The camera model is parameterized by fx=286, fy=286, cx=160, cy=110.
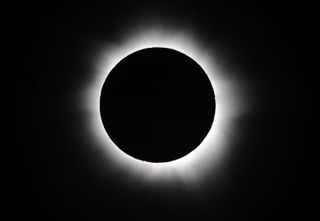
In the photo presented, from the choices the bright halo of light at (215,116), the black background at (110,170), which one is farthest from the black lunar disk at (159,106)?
the black background at (110,170)

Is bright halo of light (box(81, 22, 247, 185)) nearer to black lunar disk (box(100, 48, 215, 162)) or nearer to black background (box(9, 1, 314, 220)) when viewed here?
black background (box(9, 1, 314, 220))

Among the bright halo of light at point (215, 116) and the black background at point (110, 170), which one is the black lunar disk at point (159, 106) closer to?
the bright halo of light at point (215, 116)

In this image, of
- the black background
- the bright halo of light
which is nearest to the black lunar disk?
the bright halo of light

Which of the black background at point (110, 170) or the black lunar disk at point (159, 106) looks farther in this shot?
the black background at point (110, 170)

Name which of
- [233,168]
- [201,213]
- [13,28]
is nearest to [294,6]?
[233,168]
